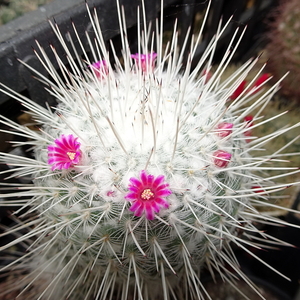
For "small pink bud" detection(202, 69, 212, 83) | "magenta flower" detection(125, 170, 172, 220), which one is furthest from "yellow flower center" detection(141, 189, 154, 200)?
"small pink bud" detection(202, 69, 212, 83)

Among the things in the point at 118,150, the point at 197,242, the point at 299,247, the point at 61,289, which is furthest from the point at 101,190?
the point at 299,247

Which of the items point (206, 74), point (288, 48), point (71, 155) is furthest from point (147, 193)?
point (288, 48)

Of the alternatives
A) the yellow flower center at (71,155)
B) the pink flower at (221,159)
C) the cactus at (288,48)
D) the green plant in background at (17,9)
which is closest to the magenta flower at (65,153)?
the yellow flower center at (71,155)

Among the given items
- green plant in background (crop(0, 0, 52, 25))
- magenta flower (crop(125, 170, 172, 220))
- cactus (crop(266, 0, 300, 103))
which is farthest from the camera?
cactus (crop(266, 0, 300, 103))

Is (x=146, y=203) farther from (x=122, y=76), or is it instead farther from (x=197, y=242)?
(x=122, y=76)

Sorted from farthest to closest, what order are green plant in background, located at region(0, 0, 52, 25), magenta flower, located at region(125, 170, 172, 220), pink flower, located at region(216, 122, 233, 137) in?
green plant in background, located at region(0, 0, 52, 25)
pink flower, located at region(216, 122, 233, 137)
magenta flower, located at region(125, 170, 172, 220)

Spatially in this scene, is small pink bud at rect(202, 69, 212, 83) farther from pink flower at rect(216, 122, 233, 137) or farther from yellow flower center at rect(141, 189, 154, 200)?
yellow flower center at rect(141, 189, 154, 200)

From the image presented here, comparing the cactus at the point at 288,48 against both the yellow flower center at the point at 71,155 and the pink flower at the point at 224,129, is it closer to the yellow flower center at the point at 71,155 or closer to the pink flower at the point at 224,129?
the pink flower at the point at 224,129

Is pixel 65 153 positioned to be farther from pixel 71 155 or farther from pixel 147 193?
pixel 147 193
